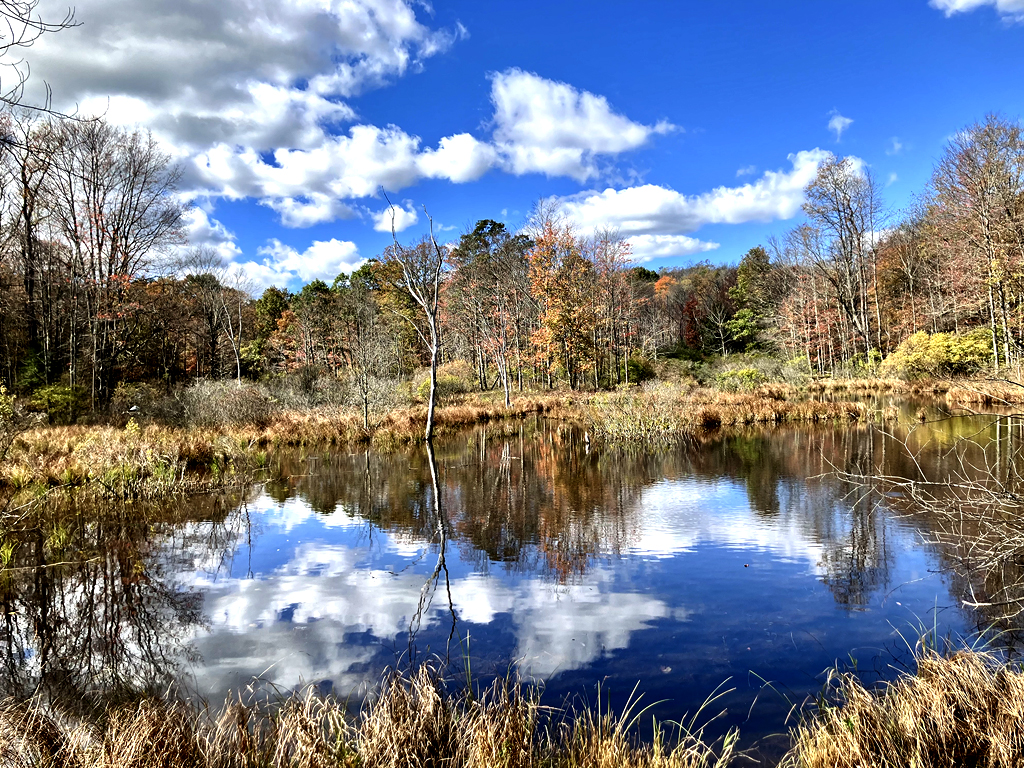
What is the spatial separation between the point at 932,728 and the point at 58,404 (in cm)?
2264

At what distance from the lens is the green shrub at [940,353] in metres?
26.0

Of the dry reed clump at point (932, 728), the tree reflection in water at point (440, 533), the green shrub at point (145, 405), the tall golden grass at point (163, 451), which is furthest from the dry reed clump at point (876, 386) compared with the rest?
the green shrub at point (145, 405)

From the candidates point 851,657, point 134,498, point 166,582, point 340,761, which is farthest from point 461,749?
point 134,498

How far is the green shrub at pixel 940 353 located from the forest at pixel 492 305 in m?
0.09

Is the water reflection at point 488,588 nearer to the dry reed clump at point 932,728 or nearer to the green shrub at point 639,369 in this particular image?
the dry reed clump at point 932,728

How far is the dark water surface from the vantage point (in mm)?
4227

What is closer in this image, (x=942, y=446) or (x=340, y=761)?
(x=340, y=761)

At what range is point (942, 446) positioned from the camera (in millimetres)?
13516

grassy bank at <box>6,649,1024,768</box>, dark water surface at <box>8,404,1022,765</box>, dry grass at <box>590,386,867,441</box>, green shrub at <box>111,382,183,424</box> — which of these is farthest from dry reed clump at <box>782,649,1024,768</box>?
green shrub at <box>111,382,183,424</box>

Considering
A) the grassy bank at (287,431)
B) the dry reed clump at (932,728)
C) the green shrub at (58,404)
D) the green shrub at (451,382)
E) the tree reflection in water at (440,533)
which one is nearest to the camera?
the dry reed clump at (932,728)

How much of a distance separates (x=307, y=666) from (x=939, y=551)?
22.3ft

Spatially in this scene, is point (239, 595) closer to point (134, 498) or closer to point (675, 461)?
point (134, 498)

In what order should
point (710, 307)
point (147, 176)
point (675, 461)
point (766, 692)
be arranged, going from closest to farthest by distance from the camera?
point (766, 692) → point (675, 461) → point (147, 176) → point (710, 307)

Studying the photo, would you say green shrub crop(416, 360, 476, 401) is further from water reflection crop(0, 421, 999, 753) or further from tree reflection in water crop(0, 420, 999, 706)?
water reflection crop(0, 421, 999, 753)
